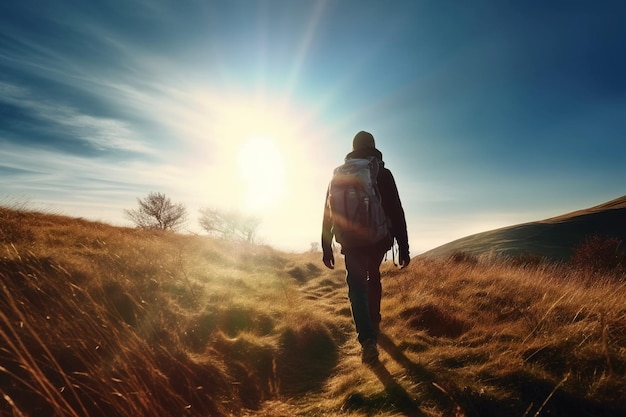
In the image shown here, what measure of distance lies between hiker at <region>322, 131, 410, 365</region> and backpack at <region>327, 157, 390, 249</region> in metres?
0.03

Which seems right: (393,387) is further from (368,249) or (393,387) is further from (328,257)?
(328,257)

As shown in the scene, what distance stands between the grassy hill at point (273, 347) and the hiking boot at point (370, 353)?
0.11 meters

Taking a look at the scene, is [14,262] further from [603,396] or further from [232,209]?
[232,209]

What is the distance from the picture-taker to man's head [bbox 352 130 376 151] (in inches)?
183

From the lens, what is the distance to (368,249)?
4191mm

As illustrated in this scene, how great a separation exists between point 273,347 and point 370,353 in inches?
59.7

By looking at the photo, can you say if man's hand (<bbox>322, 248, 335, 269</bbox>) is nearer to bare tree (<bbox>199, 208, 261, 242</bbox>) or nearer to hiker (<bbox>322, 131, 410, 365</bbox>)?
hiker (<bbox>322, 131, 410, 365</bbox>)

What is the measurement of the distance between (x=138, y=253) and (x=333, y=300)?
4.46m

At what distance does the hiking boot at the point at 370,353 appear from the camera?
3.82 m

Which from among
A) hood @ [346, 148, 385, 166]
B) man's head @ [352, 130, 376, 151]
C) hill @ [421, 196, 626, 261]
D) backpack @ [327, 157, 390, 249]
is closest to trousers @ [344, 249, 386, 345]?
backpack @ [327, 157, 390, 249]

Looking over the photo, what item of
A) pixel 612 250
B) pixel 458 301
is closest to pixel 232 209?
pixel 612 250

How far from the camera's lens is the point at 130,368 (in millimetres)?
3168

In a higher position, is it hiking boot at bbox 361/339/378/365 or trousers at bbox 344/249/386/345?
trousers at bbox 344/249/386/345

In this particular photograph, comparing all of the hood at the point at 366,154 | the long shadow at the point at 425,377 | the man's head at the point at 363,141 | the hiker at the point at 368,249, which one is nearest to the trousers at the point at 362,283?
the hiker at the point at 368,249
